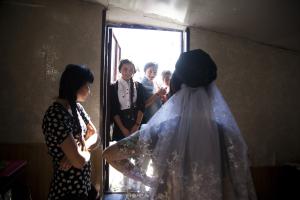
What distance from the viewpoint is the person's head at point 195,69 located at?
1.16 metres

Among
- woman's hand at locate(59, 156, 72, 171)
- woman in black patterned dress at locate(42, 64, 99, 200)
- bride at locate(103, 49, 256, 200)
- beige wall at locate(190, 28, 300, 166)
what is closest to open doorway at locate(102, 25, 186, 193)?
beige wall at locate(190, 28, 300, 166)

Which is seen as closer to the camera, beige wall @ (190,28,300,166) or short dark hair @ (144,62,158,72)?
beige wall @ (190,28,300,166)

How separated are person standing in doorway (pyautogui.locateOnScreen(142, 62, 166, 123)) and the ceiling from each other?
52cm

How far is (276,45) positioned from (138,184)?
8.50ft

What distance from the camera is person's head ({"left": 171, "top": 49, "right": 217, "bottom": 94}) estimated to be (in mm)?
1160

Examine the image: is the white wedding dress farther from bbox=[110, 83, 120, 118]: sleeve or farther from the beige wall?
the beige wall

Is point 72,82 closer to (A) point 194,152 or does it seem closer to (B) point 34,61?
(A) point 194,152

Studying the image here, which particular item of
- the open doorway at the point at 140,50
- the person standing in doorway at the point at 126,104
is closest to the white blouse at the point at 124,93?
the person standing in doorway at the point at 126,104

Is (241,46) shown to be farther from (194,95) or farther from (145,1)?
(194,95)

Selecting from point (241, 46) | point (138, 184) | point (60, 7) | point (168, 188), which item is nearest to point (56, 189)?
point (138, 184)

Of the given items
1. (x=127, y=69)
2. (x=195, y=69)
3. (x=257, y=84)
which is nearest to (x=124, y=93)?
(x=127, y=69)

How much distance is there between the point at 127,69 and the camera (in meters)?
3.23

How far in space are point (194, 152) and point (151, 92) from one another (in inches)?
91.5

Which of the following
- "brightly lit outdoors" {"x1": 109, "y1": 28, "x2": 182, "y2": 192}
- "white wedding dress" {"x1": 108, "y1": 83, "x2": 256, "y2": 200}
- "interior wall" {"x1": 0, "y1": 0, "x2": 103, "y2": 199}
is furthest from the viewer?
"brightly lit outdoors" {"x1": 109, "y1": 28, "x2": 182, "y2": 192}
